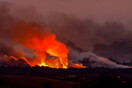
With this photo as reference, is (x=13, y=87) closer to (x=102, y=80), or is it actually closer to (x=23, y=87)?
(x=23, y=87)

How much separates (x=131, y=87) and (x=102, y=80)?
30.5 metres

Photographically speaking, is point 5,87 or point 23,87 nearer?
point 5,87

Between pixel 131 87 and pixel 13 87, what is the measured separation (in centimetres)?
7939

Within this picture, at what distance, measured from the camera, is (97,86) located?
9500 cm

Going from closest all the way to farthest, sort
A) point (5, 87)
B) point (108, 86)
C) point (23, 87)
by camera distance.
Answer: point (108, 86)
point (5, 87)
point (23, 87)

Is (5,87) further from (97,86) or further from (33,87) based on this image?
(97,86)

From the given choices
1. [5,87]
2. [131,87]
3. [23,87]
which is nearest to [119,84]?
[131,87]

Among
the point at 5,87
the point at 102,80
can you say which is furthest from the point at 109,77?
the point at 5,87

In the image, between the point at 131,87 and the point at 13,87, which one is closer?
the point at 131,87

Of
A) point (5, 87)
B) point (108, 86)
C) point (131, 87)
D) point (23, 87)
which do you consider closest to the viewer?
point (108, 86)

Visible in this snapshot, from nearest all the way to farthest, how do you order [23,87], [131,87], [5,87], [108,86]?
[108,86] → [131,87] → [5,87] → [23,87]

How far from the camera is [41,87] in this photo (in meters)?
197

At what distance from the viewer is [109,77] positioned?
309 feet

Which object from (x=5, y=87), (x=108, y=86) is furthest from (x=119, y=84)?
(x=5, y=87)
